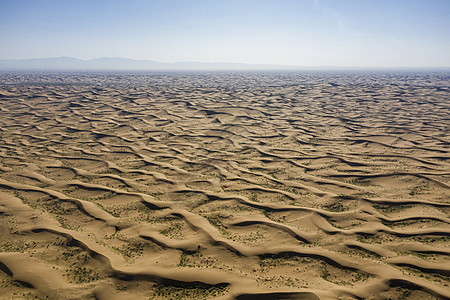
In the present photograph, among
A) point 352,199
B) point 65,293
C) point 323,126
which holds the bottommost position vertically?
point 65,293

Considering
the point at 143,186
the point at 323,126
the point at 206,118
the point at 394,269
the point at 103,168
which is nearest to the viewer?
the point at 394,269

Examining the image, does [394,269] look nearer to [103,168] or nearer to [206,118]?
[103,168]

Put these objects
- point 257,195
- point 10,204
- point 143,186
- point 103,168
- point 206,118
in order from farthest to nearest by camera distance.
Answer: point 206,118, point 103,168, point 143,186, point 257,195, point 10,204

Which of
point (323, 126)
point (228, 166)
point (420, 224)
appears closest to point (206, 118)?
point (323, 126)

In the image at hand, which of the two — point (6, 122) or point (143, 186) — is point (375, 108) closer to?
point (143, 186)

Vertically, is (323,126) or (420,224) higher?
(323,126)

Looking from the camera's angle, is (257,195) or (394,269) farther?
(257,195)
